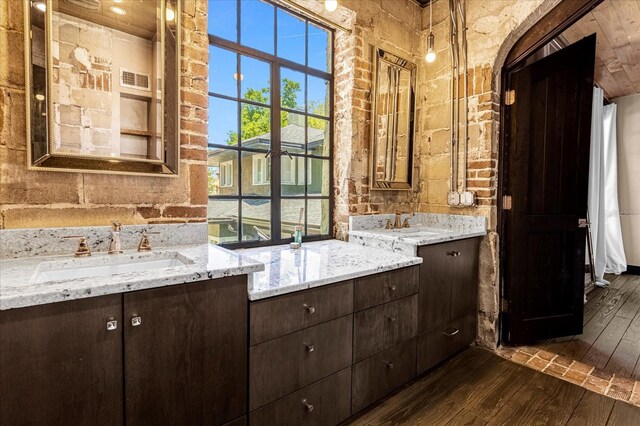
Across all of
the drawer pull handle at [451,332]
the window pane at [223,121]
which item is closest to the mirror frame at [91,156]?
the window pane at [223,121]

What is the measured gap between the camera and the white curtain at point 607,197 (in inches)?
172

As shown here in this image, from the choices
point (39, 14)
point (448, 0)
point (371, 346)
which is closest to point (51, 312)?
point (39, 14)

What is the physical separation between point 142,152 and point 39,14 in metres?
0.65

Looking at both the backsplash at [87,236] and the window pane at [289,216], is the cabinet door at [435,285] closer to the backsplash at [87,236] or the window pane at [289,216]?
the window pane at [289,216]

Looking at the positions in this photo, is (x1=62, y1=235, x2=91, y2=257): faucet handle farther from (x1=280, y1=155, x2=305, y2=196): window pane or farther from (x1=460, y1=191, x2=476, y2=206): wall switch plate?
(x1=460, y1=191, x2=476, y2=206): wall switch plate

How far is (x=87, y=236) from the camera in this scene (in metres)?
1.48

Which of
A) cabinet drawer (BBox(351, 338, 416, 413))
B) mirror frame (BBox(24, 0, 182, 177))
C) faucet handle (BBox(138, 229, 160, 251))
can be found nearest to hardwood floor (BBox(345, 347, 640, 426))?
cabinet drawer (BBox(351, 338, 416, 413))

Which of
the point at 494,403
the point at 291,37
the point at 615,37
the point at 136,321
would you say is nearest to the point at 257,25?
the point at 291,37

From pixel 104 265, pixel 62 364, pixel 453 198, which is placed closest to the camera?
pixel 62 364

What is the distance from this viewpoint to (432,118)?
2.89 metres

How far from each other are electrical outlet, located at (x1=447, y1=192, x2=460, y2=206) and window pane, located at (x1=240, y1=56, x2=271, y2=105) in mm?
1627

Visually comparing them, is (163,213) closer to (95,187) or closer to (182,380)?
(95,187)

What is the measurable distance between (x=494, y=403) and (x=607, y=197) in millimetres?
4466

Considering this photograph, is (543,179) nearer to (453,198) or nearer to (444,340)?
(453,198)
